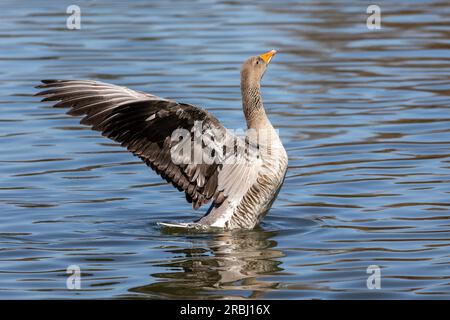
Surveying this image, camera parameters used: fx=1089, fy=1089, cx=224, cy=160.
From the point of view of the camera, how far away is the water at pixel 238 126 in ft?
30.6

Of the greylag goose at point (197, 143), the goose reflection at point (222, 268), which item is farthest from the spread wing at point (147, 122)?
the goose reflection at point (222, 268)

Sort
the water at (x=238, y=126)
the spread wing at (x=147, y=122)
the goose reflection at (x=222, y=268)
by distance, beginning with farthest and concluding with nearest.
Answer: the spread wing at (x=147, y=122) < the water at (x=238, y=126) < the goose reflection at (x=222, y=268)

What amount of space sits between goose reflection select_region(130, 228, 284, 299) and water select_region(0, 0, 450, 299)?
0.08ft

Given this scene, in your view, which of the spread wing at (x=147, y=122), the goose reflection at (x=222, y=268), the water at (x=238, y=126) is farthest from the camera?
the spread wing at (x=147, y=122)

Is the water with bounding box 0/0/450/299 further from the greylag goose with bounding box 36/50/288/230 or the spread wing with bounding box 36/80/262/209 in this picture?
the spread wing with bounding box 36/80/262/209

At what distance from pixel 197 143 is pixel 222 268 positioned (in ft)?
4.13

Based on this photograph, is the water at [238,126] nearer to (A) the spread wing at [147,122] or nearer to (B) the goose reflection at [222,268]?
(B) the goose reflection at [222,268]

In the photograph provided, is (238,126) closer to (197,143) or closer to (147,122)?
(197,143)

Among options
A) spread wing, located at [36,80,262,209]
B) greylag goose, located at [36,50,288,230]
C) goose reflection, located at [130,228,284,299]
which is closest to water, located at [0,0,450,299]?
goose reflection, located at [130,228,284,299]

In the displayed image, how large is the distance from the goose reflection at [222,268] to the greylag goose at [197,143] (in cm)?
31

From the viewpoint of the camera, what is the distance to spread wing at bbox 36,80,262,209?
380 inches

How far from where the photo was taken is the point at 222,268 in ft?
31.2

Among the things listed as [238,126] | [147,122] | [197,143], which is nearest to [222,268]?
[197,143]
